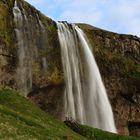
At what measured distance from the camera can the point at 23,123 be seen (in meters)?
47.3

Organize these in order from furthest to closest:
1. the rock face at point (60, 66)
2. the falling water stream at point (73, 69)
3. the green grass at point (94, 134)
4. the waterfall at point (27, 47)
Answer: the falling water stream at point (73, 69) < the waterfall at point (27, 47) < the rock face at point (60, 66) < the green grass at point (94, 134)

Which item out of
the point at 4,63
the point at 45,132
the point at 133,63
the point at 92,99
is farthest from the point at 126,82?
the point at 45,132

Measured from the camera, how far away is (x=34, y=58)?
75.1 metres

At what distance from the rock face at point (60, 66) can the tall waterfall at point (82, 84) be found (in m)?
1.41

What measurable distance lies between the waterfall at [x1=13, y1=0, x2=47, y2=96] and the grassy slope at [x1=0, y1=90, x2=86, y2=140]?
316 inches

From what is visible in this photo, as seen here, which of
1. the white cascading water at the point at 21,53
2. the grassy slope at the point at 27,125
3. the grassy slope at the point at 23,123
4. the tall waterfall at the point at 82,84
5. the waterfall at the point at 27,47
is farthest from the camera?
the tall waterfall at the point at 82,84

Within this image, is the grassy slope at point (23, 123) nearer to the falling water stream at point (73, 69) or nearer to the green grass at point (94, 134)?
the green grass at point (94, 134)

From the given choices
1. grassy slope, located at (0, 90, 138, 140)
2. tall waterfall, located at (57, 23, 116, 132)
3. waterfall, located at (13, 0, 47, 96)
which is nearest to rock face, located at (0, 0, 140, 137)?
waterfall, located at (13, 0, 47, 96)

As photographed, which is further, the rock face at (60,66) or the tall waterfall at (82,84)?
the tall waterfall at (82,84)

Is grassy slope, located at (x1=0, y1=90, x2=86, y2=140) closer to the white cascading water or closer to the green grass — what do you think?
the green grass

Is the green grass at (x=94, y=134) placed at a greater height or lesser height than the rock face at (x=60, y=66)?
lesser

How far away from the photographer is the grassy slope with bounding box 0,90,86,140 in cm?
4022

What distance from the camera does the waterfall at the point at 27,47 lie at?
72938 mm

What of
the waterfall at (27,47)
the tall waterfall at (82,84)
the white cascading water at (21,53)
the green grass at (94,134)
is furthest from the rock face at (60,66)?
the green grass at (94,134)
